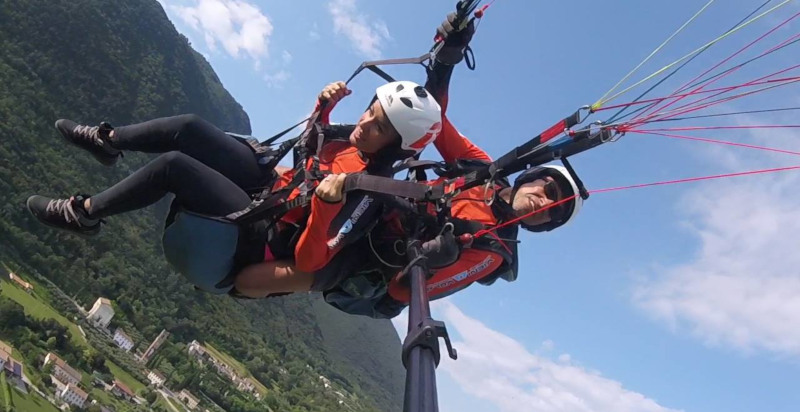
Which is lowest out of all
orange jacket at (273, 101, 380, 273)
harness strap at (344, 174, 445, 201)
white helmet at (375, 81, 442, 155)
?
orange jacket at (273, 101, 380, 273)

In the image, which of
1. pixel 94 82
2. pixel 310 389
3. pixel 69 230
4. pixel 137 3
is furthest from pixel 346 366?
pixel 69 230

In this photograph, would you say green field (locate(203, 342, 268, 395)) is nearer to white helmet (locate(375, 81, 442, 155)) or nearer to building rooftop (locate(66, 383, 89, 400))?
building rooftop (locate(66, 383, 89, 400))

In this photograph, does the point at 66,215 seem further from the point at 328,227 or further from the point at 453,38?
the point at 453,38

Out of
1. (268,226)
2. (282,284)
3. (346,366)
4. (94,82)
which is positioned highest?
(94,82)

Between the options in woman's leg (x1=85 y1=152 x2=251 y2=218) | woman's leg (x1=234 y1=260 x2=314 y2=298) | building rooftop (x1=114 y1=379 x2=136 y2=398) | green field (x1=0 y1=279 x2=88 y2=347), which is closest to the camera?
woman's leg (x1=85 y1=152 x2=251 y2=218)

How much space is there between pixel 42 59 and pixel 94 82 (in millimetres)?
10426

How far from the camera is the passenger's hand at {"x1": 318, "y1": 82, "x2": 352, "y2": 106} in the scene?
3830 millimetres

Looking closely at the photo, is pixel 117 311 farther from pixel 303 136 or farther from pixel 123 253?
pixel 303 136

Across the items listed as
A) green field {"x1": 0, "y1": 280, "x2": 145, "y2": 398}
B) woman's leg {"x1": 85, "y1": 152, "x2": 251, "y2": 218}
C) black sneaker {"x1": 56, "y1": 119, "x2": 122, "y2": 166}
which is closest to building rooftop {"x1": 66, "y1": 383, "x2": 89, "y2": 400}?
green field {"x1": 0, "y1": 280, "x2": 145, "y2": 398}

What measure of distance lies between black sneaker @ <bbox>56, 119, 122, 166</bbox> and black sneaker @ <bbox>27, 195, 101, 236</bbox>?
14.7 inches

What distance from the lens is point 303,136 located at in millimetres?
3686

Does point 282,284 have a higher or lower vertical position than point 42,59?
lower

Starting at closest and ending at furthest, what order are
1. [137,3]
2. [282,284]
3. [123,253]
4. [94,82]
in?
[282,284]
[123,253]
[94,82]
[137,3]

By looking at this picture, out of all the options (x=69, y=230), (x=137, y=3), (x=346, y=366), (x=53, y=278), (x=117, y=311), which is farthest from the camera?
(x=346, y=366)
